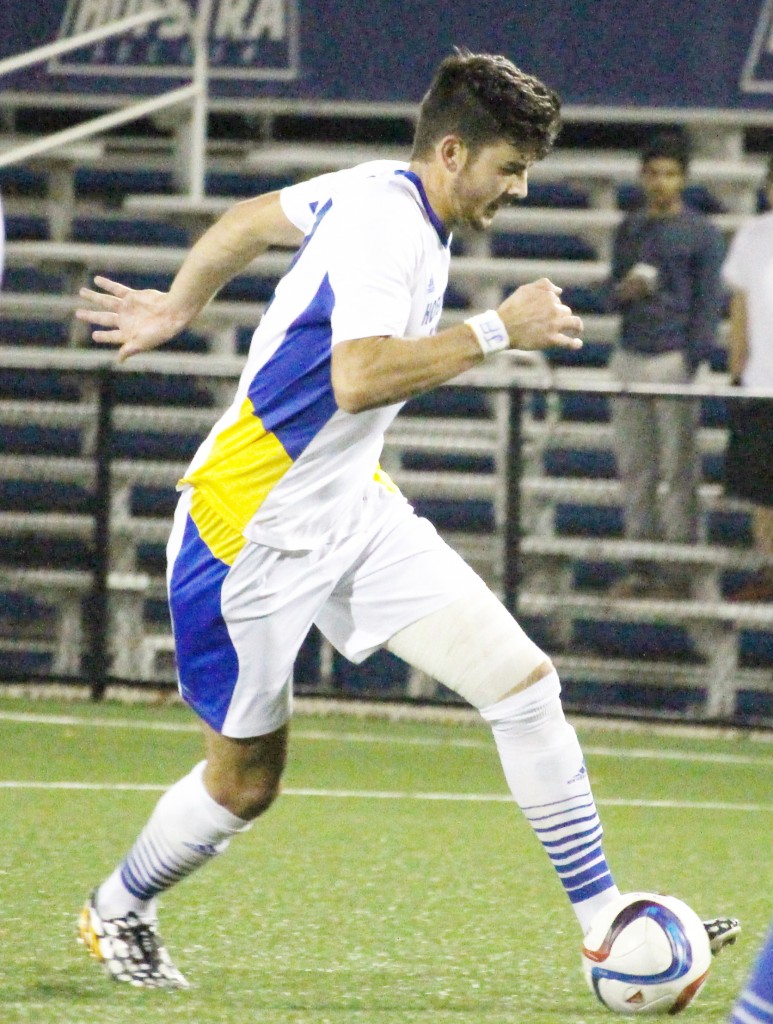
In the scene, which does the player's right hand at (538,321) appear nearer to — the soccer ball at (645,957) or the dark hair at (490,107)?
the dark hair at (490,107)

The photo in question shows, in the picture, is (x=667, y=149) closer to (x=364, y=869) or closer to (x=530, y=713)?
(x=364, y=869)

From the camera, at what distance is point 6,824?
22.3 feet

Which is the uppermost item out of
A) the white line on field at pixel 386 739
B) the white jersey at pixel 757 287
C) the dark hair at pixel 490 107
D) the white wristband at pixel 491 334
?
the dark hair at pixel 490 107

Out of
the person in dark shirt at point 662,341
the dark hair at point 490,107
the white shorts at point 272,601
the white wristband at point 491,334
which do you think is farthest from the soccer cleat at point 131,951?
the person in dark shirt at point 662,341

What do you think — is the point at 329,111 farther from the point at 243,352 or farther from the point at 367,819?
the point at 367,819

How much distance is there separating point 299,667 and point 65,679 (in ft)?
3.52

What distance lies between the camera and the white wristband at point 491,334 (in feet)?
14.4

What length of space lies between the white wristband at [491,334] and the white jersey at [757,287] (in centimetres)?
585

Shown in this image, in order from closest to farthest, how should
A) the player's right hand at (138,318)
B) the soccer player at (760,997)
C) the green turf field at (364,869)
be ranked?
the soccer player at (760,997), the green turf field at (364,869), the player's right hand at (138,318)

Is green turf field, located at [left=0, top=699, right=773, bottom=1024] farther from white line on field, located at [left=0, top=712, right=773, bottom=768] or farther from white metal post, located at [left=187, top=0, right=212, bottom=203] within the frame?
white metal post, located at [left=187, top=0, right=212, bottom=203]

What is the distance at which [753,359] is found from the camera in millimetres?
10164

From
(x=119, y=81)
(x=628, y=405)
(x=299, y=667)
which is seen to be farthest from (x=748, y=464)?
(x=119, y=81)

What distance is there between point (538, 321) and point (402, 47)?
805cm

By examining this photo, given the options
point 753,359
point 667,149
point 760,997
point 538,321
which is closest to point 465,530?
point 753,359
